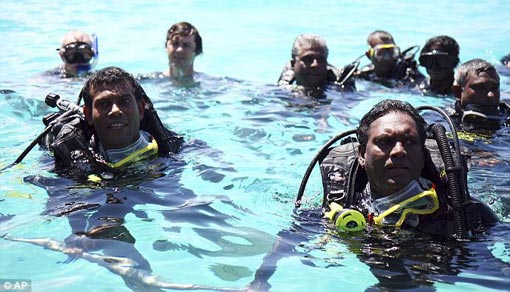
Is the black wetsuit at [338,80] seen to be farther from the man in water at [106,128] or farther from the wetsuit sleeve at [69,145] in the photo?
the wetsuit sleeve at [69,145]

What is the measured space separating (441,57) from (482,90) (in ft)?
7.64

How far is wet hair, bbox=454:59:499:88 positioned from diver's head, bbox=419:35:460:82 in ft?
6.88

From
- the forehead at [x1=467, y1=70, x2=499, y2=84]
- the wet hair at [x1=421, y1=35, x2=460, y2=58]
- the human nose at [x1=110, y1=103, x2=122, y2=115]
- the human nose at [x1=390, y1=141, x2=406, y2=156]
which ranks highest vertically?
the wet hair at [x1=421, y1=35, x2=460, y2=58]

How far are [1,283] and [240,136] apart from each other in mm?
4240

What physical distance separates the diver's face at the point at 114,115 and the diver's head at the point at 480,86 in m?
3.45

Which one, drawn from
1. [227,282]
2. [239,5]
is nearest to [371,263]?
[227,282]

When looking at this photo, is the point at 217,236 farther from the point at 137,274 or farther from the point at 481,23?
the point at 481,23

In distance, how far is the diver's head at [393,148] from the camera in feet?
14.5

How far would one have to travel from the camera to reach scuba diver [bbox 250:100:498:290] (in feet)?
14.0

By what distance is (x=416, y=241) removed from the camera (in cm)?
448

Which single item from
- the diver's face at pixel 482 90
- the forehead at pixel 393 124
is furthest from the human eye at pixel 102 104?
the diver's face at pixel 482 90

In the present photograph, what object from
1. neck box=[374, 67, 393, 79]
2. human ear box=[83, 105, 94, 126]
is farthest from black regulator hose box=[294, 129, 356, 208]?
neck box=[374, 67, 393, 79]

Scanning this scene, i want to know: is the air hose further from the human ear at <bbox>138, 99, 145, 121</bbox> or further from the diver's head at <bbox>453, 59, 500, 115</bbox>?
the diver's head at <bbox>453, 59, 500, 115</bbox>

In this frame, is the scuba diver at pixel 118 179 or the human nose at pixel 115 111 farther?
the human nose at pixel 115 111
